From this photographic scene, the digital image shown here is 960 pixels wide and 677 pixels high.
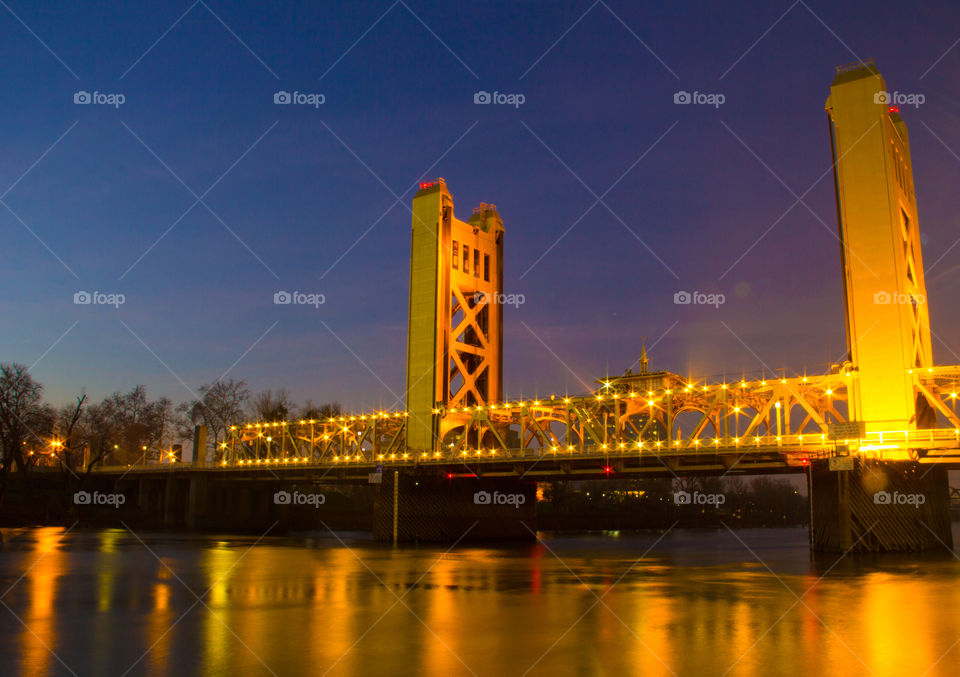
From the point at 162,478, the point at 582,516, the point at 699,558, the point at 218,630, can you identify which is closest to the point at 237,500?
the point at 162,478

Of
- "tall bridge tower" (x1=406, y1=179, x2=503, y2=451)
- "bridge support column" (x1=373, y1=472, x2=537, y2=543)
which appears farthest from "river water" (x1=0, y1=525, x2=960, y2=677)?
"tall bridge tower" (x1=406, y1=179, x2=503, y2=451)

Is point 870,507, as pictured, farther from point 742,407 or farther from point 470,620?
point 470,620

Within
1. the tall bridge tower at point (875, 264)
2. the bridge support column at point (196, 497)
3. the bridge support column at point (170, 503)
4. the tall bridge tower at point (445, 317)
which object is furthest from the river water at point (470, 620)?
the bridge support column at point (170, 503)

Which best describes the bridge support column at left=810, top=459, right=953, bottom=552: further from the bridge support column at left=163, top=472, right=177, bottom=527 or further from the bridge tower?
the bridge support column at left=163, top=472, right=177, bottom=527

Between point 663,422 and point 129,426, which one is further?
point 129,426

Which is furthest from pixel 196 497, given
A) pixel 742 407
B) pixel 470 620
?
pixel 470 620
